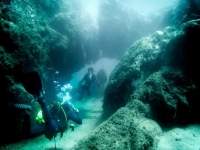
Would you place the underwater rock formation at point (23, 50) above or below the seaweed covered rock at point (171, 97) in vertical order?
above

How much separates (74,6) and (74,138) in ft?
33.1

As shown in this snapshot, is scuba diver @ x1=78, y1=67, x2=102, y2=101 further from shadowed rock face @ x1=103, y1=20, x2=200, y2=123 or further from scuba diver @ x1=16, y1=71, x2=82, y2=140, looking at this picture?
scuba diver @ x1=16, y1=71, x2=82, y2=140

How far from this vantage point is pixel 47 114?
3939mm

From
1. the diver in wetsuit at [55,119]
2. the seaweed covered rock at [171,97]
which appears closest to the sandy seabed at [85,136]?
the seaweed covered rock at [171,97]

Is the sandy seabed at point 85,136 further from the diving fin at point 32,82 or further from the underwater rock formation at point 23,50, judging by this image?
the diving fin at point 32,82

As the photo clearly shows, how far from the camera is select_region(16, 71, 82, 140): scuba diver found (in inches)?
144

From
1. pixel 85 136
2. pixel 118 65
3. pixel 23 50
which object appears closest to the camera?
pixel 85 136

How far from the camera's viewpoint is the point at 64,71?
1063 cm

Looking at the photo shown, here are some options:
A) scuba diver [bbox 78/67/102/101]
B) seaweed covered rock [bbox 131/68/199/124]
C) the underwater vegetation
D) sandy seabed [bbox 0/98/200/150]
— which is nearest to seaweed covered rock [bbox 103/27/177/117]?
the underwater vegetation

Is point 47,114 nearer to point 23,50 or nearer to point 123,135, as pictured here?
point 123,135

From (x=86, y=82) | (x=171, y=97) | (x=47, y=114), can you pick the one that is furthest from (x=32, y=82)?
(x=86, y=82)

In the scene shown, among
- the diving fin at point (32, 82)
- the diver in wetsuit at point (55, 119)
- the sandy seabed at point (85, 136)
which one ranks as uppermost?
the diving fin at point (32, 82)

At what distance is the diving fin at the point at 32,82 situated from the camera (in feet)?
11.7

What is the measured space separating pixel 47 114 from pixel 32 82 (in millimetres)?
972
